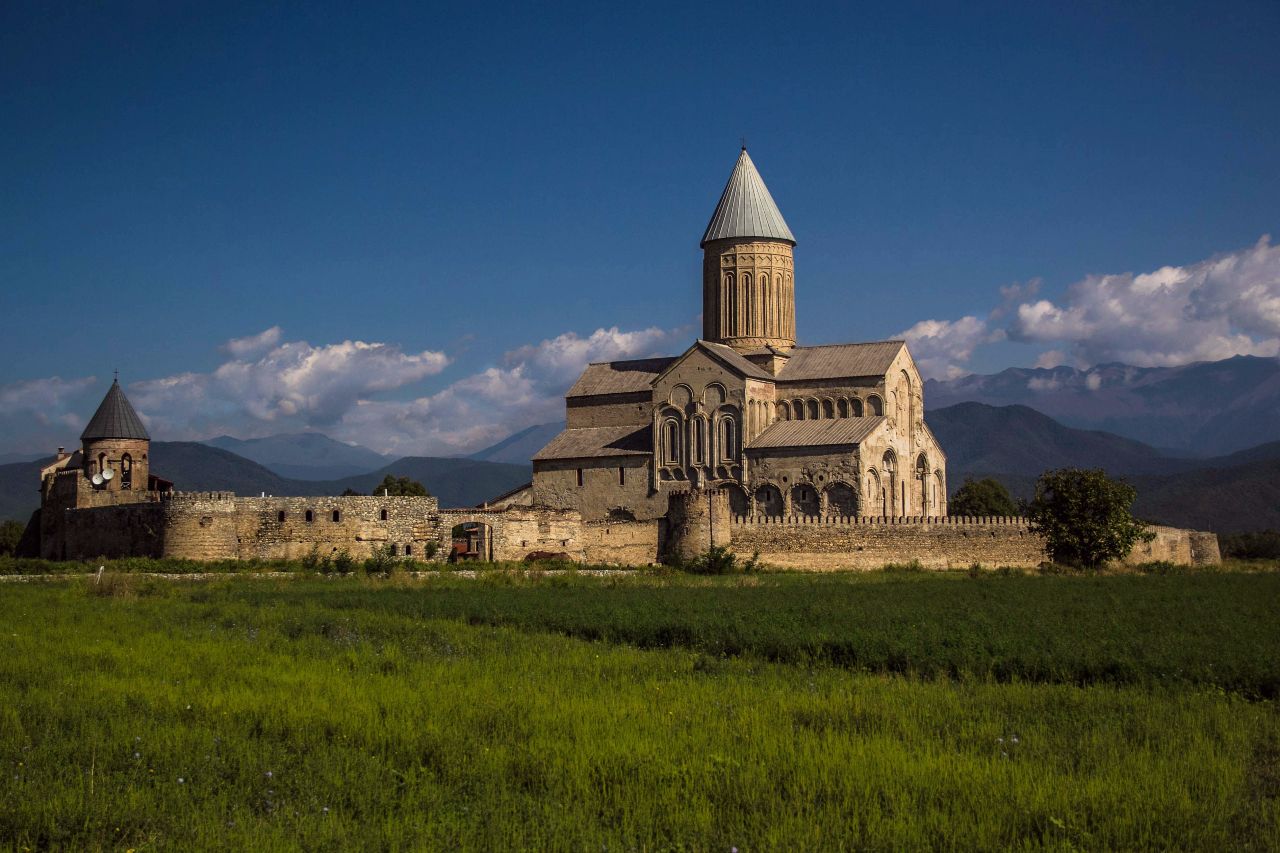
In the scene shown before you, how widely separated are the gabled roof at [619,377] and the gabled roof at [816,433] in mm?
6239

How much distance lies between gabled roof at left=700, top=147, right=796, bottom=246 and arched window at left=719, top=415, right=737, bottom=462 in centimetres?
754

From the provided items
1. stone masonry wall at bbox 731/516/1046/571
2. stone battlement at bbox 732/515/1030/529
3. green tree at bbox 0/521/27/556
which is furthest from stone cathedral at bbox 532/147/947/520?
green tree at bbox 0/521/27/556

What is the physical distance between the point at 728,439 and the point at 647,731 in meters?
35.1

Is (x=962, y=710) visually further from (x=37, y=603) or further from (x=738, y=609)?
(x=37, y=603)

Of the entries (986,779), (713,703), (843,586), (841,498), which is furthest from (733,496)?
(986,779)

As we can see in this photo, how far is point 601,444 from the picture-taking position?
1967 inches

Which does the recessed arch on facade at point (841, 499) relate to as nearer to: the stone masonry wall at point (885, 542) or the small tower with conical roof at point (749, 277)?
the stone masonry wall at point (885, 542)

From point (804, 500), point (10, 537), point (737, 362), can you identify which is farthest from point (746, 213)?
point (10, 537)

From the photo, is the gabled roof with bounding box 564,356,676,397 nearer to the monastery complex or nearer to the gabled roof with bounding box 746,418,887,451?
the monastery complex

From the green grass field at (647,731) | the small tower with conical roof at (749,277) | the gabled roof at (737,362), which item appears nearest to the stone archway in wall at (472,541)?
the gabled roof at (737,362)

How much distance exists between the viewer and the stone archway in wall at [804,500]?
4472 centimetres

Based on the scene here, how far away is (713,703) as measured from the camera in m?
13.7

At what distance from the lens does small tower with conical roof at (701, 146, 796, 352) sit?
5038 cm

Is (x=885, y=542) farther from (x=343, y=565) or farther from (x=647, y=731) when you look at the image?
(x=647, y=731)
